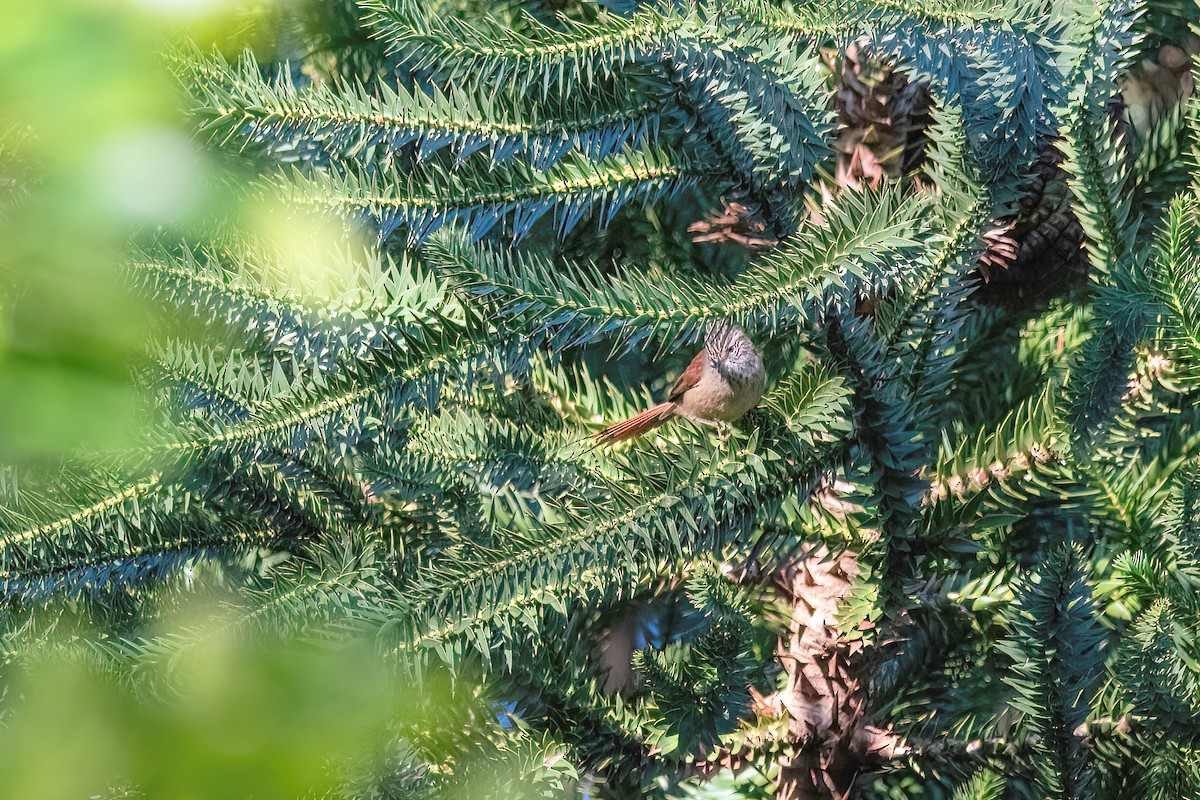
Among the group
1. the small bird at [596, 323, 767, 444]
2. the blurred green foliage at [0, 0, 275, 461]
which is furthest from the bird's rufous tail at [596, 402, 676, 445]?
the blurred green foliage at [0, 0, 275, 461]

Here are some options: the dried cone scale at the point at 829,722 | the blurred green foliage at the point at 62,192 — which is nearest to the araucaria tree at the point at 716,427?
the dried cone scale at the point at 829,722

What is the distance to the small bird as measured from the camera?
A: 0.24 meters

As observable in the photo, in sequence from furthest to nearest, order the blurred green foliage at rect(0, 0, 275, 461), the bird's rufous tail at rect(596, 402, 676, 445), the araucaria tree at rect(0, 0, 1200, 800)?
the blurred green foliage at rect(0, 0, 275, 461)
the bird's rufous tail at rect(596, 402, 676, 445)
the araucaria tree at rect(0, 0, 1200, 800)

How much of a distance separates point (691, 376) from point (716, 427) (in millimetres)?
42

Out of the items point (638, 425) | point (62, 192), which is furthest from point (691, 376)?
point (62, 192)

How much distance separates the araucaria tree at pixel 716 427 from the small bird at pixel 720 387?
0.04 ft

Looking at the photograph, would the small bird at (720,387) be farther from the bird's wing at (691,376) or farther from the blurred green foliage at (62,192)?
the blurred green foliage at (62,192)

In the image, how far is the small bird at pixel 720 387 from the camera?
0.79 feet

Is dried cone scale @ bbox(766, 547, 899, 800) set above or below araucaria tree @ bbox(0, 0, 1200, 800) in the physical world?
below

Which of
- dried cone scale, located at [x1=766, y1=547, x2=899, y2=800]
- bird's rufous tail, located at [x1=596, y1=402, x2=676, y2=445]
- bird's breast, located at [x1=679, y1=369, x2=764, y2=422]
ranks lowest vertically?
dried cone scale, located at [x1=766, y1=547, x2=899, y2=800]

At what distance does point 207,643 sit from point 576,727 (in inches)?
4.2

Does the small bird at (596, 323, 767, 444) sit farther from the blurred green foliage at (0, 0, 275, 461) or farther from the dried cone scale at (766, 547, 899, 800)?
the blurred green foliage at (0, 0, 275, 461)

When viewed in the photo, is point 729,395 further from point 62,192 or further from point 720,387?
point 62,192

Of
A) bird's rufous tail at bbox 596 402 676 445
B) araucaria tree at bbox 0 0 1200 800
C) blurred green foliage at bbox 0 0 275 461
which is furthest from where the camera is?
blurred green foliage at bbox 0 0 275 461
